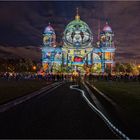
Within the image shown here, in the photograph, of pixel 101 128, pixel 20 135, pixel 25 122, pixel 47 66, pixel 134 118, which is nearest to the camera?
pixel 20 135

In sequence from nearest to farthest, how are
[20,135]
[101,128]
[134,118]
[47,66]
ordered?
1. [20,135]
2. [101,128]
3. [134,118]
4. [47,66]

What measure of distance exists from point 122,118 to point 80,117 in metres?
1.69

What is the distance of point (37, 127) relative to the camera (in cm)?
1151

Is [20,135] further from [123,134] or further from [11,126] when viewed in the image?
[123,134]

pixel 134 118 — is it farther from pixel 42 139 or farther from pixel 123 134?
pixel 42 139

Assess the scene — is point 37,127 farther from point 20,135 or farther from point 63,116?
point 63,116

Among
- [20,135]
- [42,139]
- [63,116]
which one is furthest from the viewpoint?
[63,116]

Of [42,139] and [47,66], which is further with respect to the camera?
[47,66]

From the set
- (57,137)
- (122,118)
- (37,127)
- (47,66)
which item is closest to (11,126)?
(37,127)

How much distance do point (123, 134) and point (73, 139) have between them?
1.57 m

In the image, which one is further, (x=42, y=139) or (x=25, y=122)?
(x=25, y=122)

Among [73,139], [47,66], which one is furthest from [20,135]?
[47,66]

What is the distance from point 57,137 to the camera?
9.77 metres

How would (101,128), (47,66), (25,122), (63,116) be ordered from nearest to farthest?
(101,128) → (25,122) → (63,116) → (47,66)
